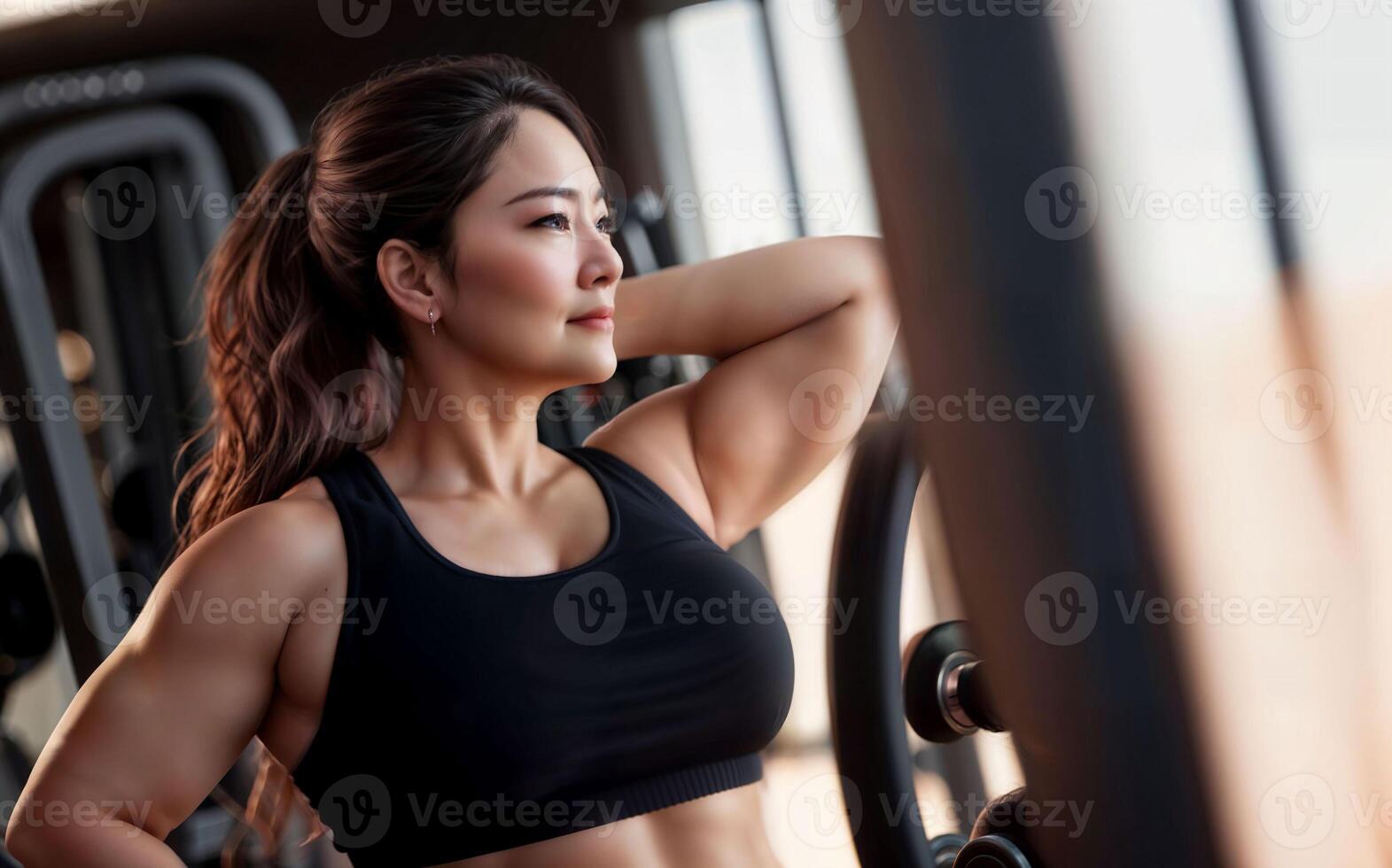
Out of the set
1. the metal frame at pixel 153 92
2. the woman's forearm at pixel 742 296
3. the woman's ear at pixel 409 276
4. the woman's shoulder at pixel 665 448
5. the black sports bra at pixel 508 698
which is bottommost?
the black sports bra at pixel 508 698

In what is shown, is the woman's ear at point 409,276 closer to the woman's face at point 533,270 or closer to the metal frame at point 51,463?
the woman's face at point 533,270

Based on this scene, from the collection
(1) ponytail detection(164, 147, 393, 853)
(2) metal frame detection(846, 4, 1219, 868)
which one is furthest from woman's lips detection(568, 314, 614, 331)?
(2) metal frame detection(846, 4, 1219, 868)

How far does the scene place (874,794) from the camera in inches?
32.6

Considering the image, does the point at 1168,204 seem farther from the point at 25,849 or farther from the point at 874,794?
Result: the point at 25,849

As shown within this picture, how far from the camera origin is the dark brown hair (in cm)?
113

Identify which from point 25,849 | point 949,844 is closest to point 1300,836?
point 949,844

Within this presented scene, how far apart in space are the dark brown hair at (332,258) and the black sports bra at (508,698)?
0.12 m

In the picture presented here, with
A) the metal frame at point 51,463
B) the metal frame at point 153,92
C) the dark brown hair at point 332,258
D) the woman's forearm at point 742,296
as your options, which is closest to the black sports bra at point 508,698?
the dark brown hair at point 332,258

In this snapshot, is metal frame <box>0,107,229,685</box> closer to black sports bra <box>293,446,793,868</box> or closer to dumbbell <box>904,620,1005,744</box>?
black sports bra <box>293,446,793,868</box>

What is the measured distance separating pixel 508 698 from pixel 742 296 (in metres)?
0.49

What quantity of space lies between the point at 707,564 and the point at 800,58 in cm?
325

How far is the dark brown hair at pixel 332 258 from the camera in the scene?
113 cm

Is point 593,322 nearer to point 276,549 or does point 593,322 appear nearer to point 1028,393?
point 276,549

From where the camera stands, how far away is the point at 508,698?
40.8 inches
